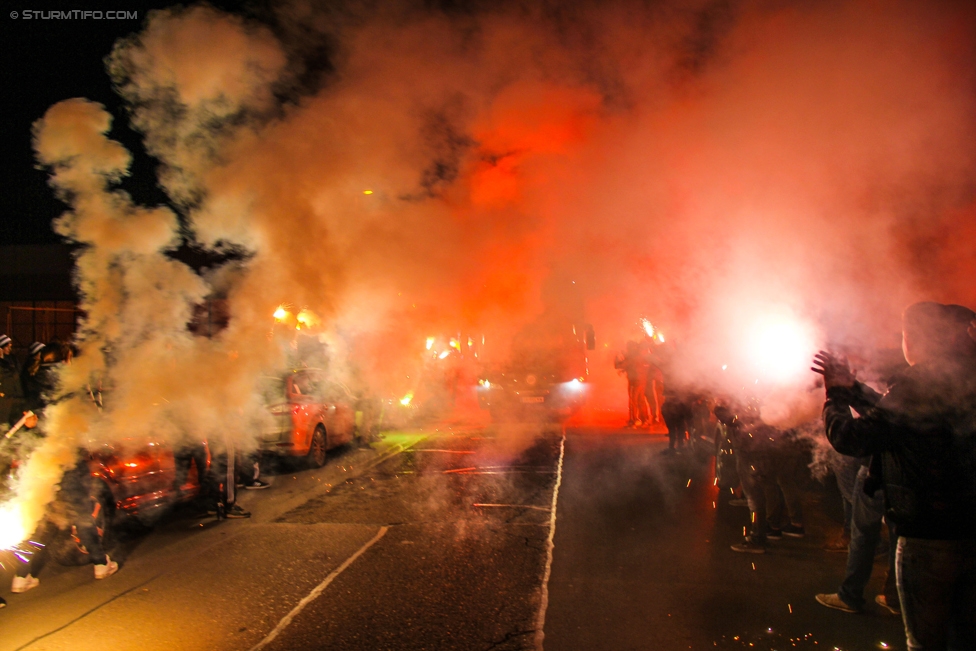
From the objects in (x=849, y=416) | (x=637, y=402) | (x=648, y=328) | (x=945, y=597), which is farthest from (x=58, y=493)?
(x=637, y=402)

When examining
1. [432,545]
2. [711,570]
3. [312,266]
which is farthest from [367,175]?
[711,570]

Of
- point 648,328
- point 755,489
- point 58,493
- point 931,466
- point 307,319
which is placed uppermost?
point 307,319

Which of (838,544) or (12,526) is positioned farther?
(838,544)

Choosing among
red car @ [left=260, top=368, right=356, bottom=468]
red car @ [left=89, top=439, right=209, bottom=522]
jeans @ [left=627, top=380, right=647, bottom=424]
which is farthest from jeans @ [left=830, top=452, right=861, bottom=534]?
jeans @ [left=627, top=380, right=647, bottom=424]

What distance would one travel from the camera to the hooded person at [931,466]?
242 cm

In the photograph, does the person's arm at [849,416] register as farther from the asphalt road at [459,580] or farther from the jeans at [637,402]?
the jeans at [637,402]

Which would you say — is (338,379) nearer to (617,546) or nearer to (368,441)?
(368,441)

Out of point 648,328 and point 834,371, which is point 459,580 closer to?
point 834,371

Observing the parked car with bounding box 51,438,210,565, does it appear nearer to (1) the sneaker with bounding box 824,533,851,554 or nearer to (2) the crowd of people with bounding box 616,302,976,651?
(2) the crowd of people with bounding box 616,302,976,651

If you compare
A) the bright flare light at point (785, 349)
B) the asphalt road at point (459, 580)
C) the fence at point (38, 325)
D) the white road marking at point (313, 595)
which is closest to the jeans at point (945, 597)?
the asphalt road at point (459, 580)

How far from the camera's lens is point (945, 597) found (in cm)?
241

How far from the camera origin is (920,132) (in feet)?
17.5

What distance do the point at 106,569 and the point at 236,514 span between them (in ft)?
5.37

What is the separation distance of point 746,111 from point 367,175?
4.82 meters
